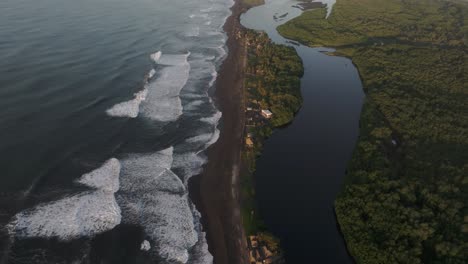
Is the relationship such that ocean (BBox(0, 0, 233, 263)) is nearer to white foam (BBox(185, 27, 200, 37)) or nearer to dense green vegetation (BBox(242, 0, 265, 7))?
white foam (BBox(185, 27, 200, 37))

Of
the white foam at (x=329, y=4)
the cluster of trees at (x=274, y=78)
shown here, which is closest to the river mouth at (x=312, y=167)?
the cluster of trees at (x=274, y=78)

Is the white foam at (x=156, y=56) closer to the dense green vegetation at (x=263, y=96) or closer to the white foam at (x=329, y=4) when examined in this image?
the dense green vegetation at (x=263, y=96)

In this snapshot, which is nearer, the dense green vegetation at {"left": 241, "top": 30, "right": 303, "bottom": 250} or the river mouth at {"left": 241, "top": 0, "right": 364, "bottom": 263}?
the river mouth at {"left": 241, "top": 0, "right": 364, "bottom": 263}

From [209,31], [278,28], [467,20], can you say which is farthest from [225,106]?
[467,20]

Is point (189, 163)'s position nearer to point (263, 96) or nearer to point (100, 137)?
point (100, 137)

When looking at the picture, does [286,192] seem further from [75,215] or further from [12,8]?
[12,8]

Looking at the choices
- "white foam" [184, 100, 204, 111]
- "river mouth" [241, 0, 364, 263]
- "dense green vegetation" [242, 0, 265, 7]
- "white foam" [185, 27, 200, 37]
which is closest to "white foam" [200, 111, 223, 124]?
"white foam" [184, 100, 204, 111]
